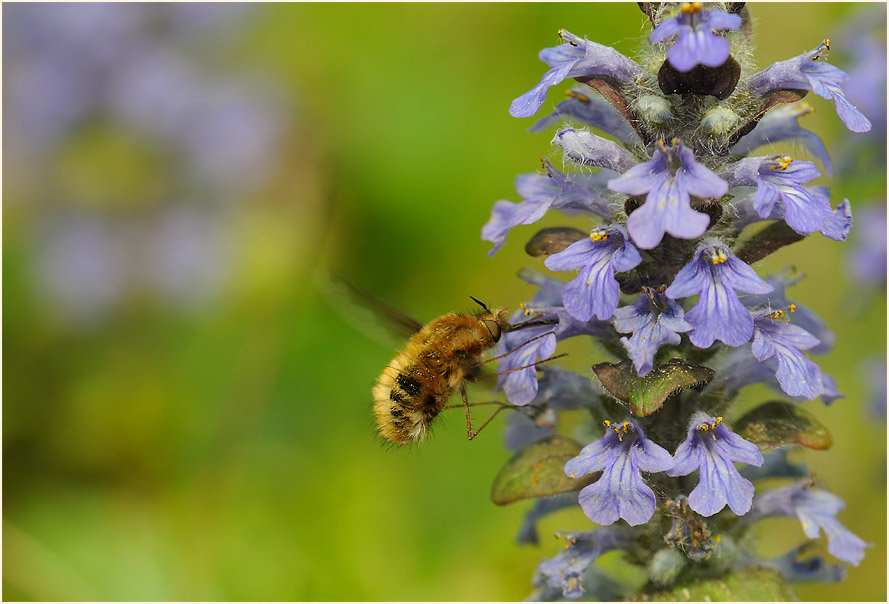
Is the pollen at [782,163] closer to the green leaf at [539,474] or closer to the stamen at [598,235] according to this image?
the stamen at [598,235]

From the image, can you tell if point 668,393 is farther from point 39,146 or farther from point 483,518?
point 39,146

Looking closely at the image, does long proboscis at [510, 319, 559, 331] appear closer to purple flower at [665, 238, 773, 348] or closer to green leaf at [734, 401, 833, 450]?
purple flower at [665, 238, 773, 348]

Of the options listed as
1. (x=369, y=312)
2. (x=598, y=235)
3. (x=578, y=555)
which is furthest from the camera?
(x=369, y=312)

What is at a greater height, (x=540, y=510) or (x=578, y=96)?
(x=578, y=96)

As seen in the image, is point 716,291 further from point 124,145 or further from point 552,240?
point 124,145

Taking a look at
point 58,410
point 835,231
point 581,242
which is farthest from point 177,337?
point 835,231

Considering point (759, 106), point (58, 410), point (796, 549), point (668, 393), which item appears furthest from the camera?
point (58, 410)

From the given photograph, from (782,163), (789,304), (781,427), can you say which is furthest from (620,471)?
(782,163)
